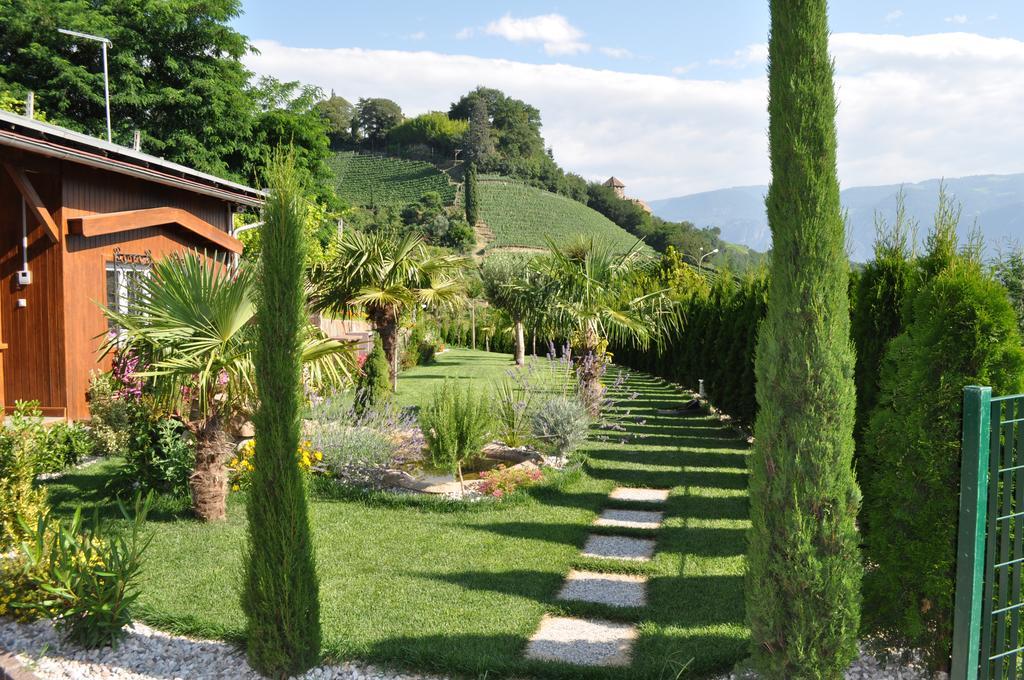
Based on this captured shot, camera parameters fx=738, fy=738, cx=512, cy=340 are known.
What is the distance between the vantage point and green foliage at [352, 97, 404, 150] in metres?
96.6

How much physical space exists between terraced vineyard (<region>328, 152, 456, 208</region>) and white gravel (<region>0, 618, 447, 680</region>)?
216ft

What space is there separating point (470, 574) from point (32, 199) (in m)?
7.42

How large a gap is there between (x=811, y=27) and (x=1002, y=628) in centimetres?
268

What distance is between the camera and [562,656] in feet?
13.3

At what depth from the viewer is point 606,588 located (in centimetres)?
525

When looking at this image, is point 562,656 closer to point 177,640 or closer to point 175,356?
point 177,640

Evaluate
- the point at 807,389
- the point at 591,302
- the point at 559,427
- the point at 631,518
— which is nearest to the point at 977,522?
the point at 807,389

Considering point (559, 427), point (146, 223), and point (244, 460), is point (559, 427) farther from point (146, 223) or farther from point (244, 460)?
point (146, 223)

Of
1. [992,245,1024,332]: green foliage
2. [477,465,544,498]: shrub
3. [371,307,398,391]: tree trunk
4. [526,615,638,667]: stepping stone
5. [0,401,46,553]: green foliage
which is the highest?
[992,245,1024,332]: green foliage

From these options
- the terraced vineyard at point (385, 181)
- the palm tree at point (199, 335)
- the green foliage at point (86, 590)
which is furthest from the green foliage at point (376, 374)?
the terraced vineyard at point (385, 181)

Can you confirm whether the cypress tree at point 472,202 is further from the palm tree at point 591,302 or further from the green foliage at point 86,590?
the green foliage at point 86,590

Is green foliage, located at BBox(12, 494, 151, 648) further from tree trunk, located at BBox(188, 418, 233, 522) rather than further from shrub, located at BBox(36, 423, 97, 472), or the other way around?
shrub, located at BBox(36, 423, 97, 472)

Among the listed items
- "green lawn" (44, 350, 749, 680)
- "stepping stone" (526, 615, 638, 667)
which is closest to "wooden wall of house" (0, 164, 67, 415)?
"green lawn" (44, 350, 749, 680)

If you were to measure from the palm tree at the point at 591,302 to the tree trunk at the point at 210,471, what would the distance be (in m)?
5.90
